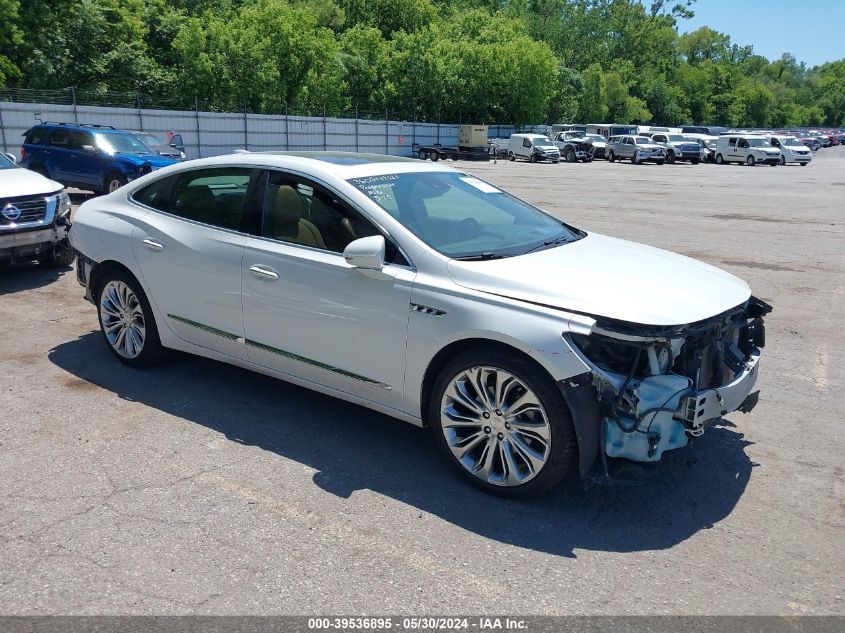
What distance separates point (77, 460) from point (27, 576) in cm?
116

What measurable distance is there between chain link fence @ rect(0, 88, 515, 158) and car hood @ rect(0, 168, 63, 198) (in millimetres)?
18633

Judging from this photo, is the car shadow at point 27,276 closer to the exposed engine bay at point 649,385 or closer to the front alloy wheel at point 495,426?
the front alloy wheel at point 495,426

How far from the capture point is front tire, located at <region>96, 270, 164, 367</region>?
5.52 metres

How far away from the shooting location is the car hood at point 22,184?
26.8 feet

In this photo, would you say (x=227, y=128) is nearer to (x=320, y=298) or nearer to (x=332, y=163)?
(x=332, y=163)

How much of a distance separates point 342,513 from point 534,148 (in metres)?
45.7

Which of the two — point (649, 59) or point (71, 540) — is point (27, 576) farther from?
point (649, 59)

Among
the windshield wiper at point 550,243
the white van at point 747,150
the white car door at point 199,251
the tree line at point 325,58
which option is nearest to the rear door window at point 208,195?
the white car door at point 199,251

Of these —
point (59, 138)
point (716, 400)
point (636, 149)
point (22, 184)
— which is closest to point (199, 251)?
point (716, 400)

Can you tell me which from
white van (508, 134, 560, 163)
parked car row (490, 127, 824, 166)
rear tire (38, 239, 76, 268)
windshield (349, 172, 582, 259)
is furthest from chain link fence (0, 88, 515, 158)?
windshield (349, 172, 582, 259)

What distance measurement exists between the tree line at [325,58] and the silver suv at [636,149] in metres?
14.0

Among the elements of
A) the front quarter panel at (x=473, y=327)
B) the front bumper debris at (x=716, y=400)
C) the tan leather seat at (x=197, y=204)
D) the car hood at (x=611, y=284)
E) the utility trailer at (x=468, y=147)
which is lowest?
the utility trailer at (x=468, y=147)

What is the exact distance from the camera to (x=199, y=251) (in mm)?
5004

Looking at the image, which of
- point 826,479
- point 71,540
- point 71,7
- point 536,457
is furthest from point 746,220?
point 71,7
